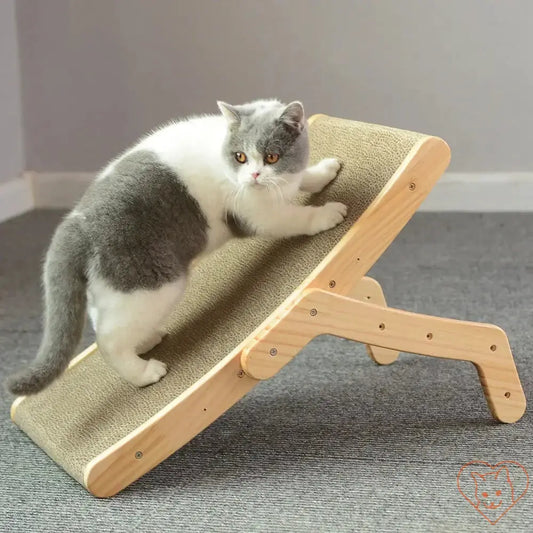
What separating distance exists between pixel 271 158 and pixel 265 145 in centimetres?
3

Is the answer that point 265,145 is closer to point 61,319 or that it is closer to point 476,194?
point 61,319

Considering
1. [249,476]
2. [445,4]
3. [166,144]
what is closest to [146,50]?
[445,4]

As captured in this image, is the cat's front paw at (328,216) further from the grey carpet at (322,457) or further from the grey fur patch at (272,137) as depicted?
the grey carpet at (322,457)

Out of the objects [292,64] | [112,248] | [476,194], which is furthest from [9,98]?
[112,248]

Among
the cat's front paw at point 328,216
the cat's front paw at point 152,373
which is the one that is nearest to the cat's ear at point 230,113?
the cat's front paw at point 328,216

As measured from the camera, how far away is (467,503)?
1.26m

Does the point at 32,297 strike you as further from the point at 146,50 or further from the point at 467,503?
the point at 467,503

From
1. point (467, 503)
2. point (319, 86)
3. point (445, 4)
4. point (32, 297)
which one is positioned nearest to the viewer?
point (467, 503)

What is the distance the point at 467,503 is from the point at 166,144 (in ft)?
2.83

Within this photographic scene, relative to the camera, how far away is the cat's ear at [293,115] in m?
1.38

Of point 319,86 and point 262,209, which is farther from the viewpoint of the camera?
point 319,86

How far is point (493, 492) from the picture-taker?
4.22 ft

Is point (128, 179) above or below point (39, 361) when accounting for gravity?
above

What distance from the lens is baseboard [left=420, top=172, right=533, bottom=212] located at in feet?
9.87
